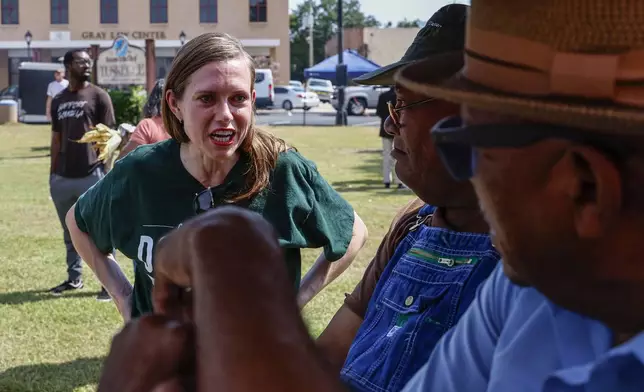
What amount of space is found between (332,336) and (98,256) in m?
1.69

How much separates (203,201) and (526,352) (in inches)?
82.7

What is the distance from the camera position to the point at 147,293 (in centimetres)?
317

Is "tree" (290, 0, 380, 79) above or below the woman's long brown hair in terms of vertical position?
above

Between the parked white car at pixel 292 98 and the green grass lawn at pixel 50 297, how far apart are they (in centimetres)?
2666

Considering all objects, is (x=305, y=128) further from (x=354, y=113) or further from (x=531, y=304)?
(x=531, y=304)

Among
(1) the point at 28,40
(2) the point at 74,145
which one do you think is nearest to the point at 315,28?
(1) the point at 28,40

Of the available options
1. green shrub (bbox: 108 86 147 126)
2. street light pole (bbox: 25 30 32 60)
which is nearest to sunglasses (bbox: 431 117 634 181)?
green shrub (bbox: 108 86 147 126)

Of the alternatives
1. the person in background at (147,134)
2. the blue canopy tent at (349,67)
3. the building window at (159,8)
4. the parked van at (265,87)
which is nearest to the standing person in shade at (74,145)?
the person in background at (147,134)

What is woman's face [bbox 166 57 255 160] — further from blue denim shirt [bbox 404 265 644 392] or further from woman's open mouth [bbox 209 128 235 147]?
blue denim shirt [bbox 404 265 644 392]

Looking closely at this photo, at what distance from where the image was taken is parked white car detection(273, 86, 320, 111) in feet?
144

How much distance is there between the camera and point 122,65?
24.2 meters

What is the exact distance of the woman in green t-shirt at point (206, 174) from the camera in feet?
10.5

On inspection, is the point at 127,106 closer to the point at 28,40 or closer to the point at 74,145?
the point at 74,145

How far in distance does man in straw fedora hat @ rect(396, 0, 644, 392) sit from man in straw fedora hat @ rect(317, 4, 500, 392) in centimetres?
69
